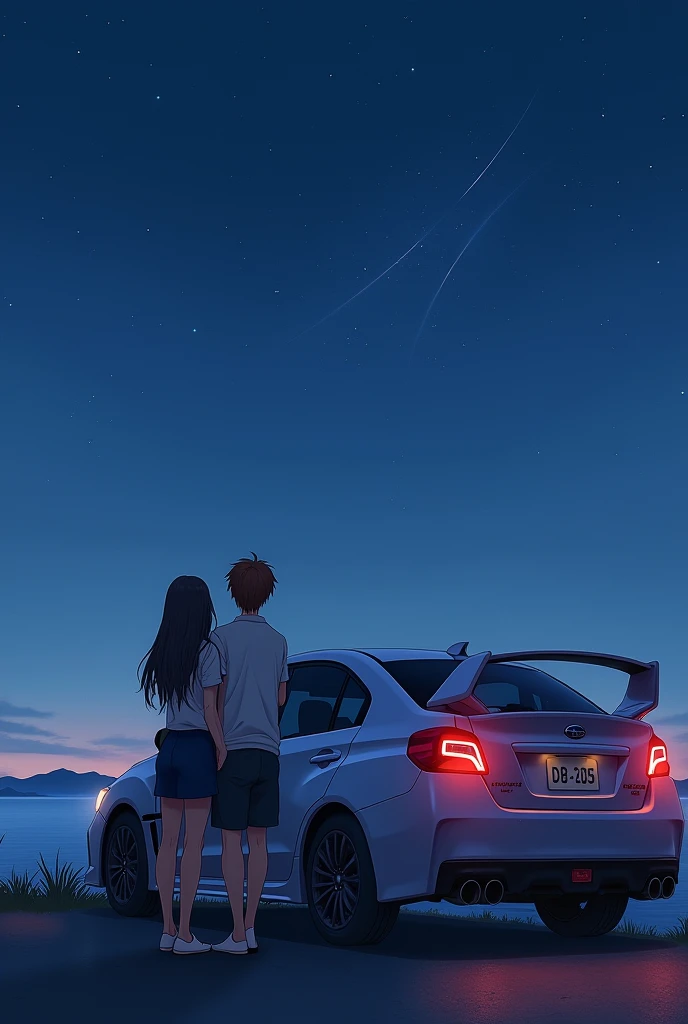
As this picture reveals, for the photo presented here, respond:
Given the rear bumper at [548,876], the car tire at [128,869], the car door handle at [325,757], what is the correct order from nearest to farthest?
the rear bumper at [548,876] → the car door handle at [325,757] → the car tire at [128,869]

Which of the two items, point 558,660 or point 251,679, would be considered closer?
point 251,679

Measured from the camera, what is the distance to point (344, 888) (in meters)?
7.41

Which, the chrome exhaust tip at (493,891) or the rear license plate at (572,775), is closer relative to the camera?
the chrome exhaust tip at (493,891)

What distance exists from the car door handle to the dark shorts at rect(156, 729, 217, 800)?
0.96m

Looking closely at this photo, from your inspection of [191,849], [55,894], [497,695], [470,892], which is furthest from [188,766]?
[55,894]

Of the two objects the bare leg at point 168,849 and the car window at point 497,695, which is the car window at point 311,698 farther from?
the bare leg at point 168,849

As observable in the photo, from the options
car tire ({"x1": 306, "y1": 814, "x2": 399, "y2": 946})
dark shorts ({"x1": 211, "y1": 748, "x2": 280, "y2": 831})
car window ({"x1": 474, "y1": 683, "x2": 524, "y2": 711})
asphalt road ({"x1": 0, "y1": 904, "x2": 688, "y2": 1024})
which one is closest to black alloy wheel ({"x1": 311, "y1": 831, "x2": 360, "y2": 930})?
car tire ({"x1": 306, "y1": 814, "x2": 399, "y2": 946})

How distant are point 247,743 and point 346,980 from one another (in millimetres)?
1409

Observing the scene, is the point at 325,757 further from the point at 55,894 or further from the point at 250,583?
the point at 55,894

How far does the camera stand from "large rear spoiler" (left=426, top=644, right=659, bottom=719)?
7129 mm

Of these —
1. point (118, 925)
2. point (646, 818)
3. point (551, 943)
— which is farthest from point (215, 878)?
point (646, 818)

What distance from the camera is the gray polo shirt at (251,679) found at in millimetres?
7098

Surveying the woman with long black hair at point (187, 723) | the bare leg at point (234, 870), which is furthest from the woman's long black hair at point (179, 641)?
the bare leg at point (234, 870)

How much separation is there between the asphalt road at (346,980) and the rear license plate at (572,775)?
0.95 metres
